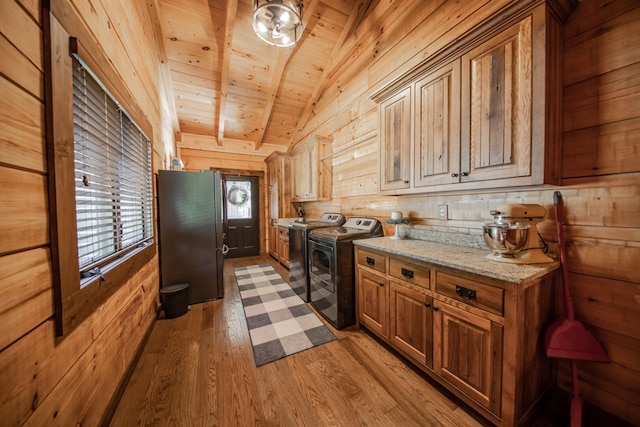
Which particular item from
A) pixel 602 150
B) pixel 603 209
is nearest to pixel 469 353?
pixel 603 209

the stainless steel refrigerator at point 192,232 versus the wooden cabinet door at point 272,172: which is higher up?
the wooden cabinet door at point 272,172

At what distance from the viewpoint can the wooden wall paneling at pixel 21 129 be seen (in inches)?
26.2

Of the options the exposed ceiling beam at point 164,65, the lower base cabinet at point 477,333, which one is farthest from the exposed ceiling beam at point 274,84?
the lower base cabinet at point 477,333

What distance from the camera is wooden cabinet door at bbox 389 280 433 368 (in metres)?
1.48

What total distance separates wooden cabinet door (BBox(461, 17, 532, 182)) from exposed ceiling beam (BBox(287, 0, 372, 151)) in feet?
6.72

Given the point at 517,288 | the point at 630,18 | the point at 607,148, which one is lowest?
the point at 517,288

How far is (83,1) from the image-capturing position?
1106 mm

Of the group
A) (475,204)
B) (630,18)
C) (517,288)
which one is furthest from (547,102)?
(517,288)

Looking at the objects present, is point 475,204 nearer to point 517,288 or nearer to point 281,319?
point 517,288

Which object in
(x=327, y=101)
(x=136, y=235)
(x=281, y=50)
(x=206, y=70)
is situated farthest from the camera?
(x=327, y=101)

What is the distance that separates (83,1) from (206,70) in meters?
2.68

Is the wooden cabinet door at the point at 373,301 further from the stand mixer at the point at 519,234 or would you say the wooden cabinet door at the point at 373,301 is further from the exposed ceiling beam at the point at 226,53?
the exposed ceiling beam at the point at 226,53

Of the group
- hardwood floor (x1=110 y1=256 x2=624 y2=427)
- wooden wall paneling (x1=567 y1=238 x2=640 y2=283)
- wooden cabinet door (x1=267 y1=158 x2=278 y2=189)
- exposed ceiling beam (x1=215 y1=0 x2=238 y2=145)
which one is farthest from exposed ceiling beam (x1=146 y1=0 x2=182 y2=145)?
wooden wall paneling (x1=567 y1=238 x2=640 y2=283)

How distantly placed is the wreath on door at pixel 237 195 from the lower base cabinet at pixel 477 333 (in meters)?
4.60
